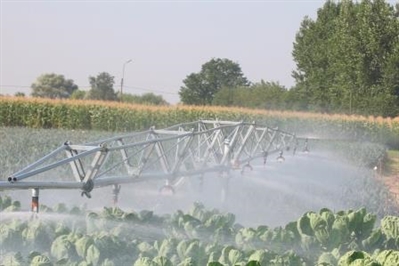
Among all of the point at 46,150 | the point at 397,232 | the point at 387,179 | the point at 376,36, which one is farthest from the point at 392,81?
the point at 397,232

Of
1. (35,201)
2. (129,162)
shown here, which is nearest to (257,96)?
(129,162)

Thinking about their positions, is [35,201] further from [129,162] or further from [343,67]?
[343,67]

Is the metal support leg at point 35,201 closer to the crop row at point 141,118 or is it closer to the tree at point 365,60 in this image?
the crop row at point 141,118

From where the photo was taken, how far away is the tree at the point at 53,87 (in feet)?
260

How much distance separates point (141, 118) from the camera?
34.0 m

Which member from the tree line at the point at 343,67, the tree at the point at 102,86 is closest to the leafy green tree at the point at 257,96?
the tree line at the point at 343,67

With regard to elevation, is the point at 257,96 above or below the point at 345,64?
below

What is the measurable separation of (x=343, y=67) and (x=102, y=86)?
38.8 meters

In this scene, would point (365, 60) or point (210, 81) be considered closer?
point (365, 60)

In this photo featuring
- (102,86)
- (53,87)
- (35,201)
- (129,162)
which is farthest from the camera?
(53,87)

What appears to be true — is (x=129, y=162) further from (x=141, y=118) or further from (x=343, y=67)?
(x=343, y=67)

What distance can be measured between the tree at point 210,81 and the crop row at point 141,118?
124 feet

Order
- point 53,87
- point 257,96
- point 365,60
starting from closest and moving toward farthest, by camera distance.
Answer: point 365,60, point 257,96, point 53,87

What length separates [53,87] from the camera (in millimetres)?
81562
